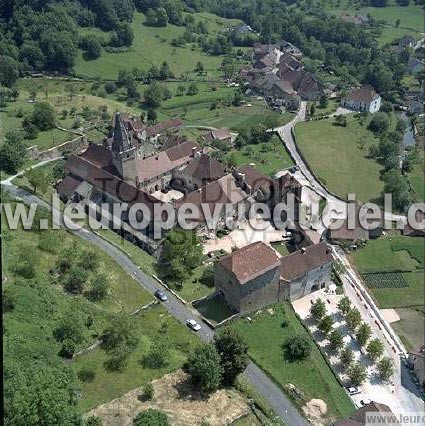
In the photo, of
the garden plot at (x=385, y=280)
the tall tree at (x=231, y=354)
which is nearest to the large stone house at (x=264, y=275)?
the garden plot at (x=385, y=280)

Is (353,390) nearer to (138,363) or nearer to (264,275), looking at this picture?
(264,275)

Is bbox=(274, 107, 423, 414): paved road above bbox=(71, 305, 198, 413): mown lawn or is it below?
below

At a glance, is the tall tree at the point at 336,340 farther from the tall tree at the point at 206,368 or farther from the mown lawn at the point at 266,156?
the mown lawn at the point at 266,156

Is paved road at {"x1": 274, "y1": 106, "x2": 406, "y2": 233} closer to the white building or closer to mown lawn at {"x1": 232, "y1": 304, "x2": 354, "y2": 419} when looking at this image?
the white building

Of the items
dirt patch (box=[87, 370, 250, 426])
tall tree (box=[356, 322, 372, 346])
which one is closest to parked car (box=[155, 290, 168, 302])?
dirt patch (box=[87, 370, 250, 426])

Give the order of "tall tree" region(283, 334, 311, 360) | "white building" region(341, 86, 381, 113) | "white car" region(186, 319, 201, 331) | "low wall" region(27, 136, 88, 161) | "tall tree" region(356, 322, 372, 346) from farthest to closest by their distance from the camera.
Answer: "white building" region(341, 86, 381, 113) → "low wall" region(27, 136, 88, 161) → "tall tree" region(356, 322, 372, 346) → "white car" region(186, 319, 201, 331) → "tall tree" region(283, 334, 311, 360)
